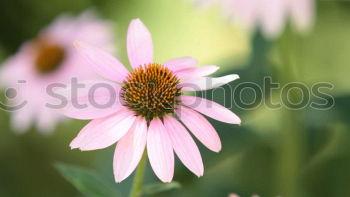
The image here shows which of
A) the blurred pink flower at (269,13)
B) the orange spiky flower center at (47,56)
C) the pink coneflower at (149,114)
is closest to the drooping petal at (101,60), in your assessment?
the pink coneflower at (149,114)

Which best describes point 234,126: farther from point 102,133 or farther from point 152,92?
point 102,133

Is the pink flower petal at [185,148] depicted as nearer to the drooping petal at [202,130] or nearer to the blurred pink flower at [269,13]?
the drooping petal at [202,130]

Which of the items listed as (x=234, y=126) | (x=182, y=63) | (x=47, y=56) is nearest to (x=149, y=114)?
(x=182, y=63)

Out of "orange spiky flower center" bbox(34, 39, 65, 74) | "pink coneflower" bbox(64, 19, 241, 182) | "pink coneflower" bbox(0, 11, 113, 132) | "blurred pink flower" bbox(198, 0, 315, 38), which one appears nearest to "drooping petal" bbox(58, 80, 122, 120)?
"pink coneflower" bbox(64, 19, 241, 182)

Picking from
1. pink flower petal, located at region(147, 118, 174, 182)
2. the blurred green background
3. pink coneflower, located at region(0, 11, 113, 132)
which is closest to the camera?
pink flower petal, located at region(147, 118, 174, 182)

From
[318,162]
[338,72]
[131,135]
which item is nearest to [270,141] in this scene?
[318,162]

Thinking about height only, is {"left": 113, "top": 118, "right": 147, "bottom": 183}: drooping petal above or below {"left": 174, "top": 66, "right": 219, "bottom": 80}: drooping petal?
below

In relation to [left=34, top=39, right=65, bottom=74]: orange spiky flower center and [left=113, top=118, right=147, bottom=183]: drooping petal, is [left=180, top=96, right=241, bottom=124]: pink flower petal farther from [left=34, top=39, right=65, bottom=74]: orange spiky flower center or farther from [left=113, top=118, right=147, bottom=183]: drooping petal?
[left=34, top=39, right=65, bottom=74]: orange spiky flower center
